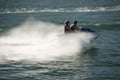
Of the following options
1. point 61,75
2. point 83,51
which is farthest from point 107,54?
point 61,75

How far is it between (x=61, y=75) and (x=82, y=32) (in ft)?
21.0

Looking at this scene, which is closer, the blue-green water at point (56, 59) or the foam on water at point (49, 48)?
the blue-green water at point (56, 59)

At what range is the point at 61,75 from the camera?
60.8 feet

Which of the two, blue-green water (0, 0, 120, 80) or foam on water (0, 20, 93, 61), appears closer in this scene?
blue-green water (0, 0, 120, 80)

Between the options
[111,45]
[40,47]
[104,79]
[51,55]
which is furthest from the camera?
[111,45]

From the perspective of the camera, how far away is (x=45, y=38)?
2777 centimetres

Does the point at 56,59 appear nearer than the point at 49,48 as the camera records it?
Yes

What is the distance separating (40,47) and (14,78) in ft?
22.9

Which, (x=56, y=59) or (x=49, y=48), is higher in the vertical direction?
(x=49, y=48)

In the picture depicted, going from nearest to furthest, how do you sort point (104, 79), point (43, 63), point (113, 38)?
point (104, 79)
point (43, 63)
point (113, 38)

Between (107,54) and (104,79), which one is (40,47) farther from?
(104,79)

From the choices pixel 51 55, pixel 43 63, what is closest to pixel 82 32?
pixel 51 55

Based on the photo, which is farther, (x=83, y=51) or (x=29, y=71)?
(x=83, y=51)

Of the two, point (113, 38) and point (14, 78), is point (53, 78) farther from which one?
point (113, 38)
